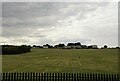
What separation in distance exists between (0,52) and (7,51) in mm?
4206

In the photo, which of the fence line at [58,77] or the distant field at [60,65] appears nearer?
the fence line at [58,77]

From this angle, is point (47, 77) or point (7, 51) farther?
point (7, 51)

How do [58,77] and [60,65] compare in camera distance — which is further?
[60,65]

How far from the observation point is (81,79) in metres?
23.2

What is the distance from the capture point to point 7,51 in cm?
10281

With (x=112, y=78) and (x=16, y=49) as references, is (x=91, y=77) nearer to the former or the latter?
(x=112, y=78)

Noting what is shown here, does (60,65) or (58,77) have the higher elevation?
(58,77)

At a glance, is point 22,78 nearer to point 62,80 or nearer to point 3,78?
point 3,78

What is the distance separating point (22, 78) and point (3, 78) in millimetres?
1747

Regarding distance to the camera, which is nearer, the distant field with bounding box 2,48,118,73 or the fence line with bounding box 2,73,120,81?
the fence line with bounding box 2,73,120,81

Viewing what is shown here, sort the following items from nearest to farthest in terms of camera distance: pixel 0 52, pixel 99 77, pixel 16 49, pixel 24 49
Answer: pixel 99 77, pixel 0 52, pixel 16 49, pixel 24 49

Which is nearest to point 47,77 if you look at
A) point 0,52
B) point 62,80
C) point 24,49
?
point 62,80

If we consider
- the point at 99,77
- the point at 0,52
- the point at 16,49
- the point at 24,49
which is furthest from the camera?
the point at 24,49

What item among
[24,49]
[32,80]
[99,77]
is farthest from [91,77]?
[24,49]
